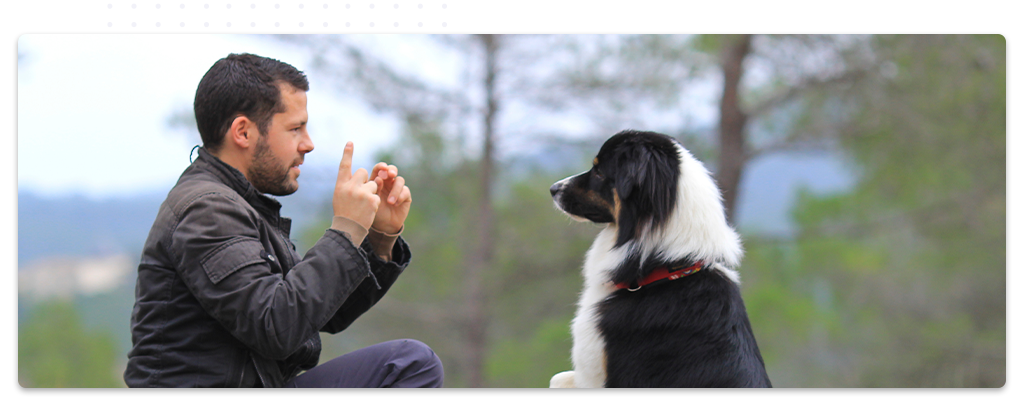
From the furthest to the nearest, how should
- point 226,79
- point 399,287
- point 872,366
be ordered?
point 872,366, point 399,287, point 226,79

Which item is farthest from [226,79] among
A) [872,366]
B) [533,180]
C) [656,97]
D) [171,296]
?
[872,366]

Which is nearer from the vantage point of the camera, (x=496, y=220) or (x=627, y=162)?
(x=627, y=162)

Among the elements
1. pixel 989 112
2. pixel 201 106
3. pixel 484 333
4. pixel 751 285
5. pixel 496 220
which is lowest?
pixel 484 333

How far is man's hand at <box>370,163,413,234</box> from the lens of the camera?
2447mm

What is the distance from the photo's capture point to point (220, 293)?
1877 mm

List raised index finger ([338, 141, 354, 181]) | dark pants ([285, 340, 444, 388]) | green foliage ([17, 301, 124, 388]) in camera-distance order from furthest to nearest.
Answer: green foliage ([17, 301, 124, 388]) → dark pants ([285, 340, 444, 388]) → raised index finger ([338, 141, 354, 181])

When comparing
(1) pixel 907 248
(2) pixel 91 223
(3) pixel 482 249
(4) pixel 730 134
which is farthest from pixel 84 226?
(1) pixel 907 248

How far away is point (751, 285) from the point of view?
10617 mm

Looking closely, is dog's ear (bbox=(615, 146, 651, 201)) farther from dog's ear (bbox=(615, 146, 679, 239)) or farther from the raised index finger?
the raised index finger

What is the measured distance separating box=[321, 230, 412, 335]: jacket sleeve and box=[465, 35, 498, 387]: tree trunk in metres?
6.83

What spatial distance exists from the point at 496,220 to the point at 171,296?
853 cm

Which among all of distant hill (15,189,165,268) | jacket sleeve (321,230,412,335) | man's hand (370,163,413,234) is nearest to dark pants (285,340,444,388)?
jacket sleeve (321,230,412,335)

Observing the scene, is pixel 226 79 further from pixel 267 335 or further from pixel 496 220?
pixel 496 220

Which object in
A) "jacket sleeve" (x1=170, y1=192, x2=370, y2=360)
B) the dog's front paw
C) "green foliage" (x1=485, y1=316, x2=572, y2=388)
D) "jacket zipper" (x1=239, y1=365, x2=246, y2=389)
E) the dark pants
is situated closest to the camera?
"jacket sleeve" (x1=170, y1=192, x2=370, y2=360)
